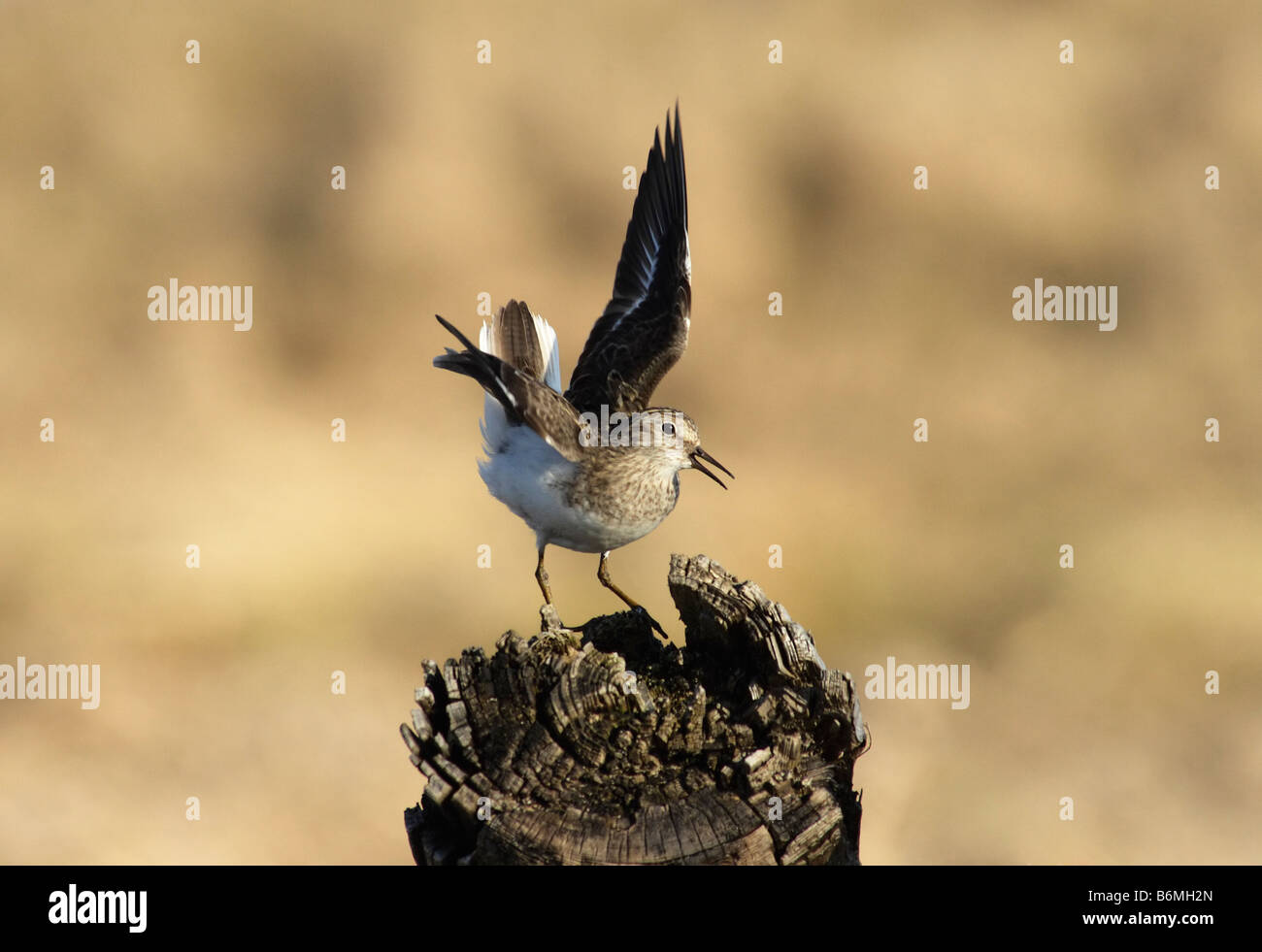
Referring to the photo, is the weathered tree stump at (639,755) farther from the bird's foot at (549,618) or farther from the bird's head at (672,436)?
the bird's head at (672,436)

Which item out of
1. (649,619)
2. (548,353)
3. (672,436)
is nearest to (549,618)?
(649,619)

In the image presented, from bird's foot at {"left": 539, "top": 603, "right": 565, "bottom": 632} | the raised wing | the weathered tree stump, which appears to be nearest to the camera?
the weathered tree stump

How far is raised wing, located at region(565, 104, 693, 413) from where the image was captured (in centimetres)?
728

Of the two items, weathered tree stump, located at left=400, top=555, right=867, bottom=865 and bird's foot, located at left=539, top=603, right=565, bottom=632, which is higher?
bird's foot, located at left=539, top=603, right=565, bottom=632

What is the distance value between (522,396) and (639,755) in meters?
2.29

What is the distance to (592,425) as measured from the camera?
6.48 metres

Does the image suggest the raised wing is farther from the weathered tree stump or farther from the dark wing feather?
the weathered tree stump

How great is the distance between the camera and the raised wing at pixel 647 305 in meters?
7.28

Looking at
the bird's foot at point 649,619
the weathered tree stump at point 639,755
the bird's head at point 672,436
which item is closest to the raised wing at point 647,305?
the bird's head at point 672,436

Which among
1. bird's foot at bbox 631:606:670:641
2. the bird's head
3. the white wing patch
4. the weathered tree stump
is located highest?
the white wing patch

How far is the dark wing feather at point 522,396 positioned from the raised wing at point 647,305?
0.71 meters

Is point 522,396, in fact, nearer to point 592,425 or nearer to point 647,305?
point 592,425

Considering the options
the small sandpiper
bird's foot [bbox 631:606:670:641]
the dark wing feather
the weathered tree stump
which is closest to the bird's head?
the small sandpiper
